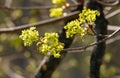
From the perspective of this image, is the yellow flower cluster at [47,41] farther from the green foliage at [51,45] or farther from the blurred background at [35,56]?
the blurred background at [35,56]

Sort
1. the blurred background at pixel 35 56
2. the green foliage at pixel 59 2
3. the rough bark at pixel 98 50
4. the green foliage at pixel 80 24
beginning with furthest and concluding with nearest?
1. the blurred background at pixel 35 56
2. the green foliage at pixel 59 2
3. the rough bark at pixel 98 50
4. the green foliage at pixel 80 24

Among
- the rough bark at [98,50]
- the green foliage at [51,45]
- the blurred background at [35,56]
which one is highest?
the green foliage at [51,45]

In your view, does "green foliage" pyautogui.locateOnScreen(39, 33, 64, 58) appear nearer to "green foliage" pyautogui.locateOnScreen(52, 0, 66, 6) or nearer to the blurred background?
"green foliage" pyautogui.locateOnScreen(52, 0, 66, 6)

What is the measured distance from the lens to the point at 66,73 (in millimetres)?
4520

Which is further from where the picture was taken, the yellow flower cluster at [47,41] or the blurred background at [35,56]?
the blurred background at [35,56]

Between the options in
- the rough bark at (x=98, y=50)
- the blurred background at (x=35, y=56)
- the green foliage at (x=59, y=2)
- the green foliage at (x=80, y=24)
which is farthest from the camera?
the blurred background at (x=35, y=56)

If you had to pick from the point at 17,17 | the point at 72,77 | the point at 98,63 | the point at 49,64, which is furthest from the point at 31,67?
the point at 98,63

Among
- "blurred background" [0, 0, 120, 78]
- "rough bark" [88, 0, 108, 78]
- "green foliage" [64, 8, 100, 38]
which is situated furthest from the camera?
"blurred background" [0, 0, 120, 78]

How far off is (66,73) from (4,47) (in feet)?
2.58

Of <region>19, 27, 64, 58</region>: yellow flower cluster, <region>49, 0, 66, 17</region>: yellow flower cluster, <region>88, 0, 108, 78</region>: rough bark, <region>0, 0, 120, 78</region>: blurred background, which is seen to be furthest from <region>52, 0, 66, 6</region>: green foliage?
<region>0, 0, 120, 78</region>: blurred background

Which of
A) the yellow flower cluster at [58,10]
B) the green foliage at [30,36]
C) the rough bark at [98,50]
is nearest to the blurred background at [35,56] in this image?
the yellow flower cluster at [58,10]

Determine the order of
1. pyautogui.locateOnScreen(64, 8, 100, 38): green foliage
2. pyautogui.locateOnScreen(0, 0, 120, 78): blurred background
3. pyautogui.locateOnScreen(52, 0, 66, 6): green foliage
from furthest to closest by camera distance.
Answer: pyautogui.locateOnScreen(0, 0, 120, 78): blurred background → pyautogui.locateOnScreen(52, 0, 66, 6): green foliage → pyautogui.locateOnScreen(64, 8, 100, 38): green foliage

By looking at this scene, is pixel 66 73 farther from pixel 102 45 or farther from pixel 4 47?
pixel 102 45

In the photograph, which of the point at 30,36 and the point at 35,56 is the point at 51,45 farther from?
the point at 35,56
